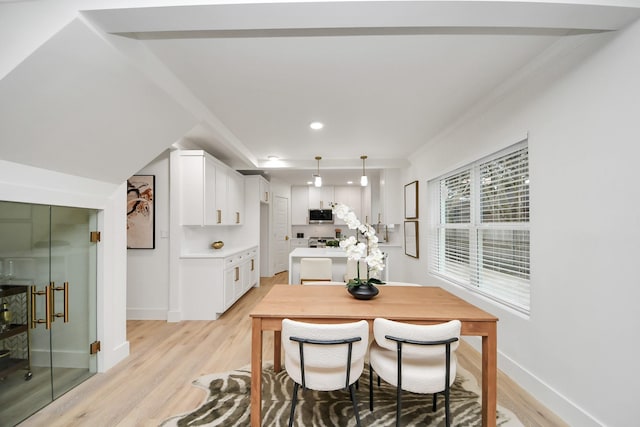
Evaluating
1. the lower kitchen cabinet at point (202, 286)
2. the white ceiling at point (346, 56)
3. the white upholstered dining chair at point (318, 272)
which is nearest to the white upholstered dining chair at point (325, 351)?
the white ceiling at point (346, 56)

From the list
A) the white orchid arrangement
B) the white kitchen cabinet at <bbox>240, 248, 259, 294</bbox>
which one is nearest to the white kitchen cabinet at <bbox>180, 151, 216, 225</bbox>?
the white kitchen cabinet at <bbox>240, 248, 259, 294</bbox>

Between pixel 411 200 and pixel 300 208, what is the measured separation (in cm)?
393

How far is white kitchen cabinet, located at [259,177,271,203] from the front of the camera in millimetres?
6477

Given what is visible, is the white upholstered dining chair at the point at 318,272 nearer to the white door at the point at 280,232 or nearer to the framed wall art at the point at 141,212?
the framed wall art at the point at 141,212

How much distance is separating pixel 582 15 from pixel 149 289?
16.1 feet

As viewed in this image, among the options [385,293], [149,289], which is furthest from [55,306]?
[385,293]

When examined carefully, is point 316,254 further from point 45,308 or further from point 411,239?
point 45,308

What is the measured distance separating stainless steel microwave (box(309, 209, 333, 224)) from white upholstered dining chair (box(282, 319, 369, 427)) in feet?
21.7

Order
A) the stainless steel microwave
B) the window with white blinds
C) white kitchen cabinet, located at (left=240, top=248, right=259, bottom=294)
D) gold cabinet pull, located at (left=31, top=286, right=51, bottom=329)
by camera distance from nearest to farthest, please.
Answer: gold cabinet pull, located at (left=31, top=286, right=51, bottom=329), the window with white blinds, white kitchen cabinet, located at (left=240, top=248, right=259, bottom=294), the stainless steel microwave

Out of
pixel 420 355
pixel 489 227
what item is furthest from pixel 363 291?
pixel 489 227

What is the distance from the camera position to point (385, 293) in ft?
8.09

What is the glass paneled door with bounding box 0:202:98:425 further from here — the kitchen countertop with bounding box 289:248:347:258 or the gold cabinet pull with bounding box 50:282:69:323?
the kitchen countertop with bounding box 289:248:347:258

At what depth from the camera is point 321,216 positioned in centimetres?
839

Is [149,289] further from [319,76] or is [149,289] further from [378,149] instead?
[378,149]
